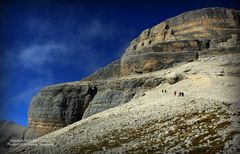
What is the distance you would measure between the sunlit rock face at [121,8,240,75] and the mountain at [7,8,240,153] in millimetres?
168

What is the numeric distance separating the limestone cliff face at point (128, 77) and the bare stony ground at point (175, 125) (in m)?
9.11

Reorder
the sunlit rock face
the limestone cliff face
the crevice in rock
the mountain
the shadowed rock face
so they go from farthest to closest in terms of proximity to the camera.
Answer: the shadowed rock face → the crevice in rock → the sunlit rock face → the limestone cliff face → the mountain

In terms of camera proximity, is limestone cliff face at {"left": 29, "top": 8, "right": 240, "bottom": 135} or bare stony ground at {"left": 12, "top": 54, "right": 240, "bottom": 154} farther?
limestone cliff face at {"left": 29, "top": 8, "right": 240, "bottom": 135}

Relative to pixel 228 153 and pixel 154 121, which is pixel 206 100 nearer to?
pixel 154 121

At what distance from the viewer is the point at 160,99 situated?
4259cm

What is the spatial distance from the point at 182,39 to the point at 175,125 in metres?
40.1

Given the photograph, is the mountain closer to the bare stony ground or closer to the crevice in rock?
the bare stony ground

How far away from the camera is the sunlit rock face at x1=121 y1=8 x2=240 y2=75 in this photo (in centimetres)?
6103

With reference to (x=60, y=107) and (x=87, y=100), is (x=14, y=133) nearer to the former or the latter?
(x=60, y=107)

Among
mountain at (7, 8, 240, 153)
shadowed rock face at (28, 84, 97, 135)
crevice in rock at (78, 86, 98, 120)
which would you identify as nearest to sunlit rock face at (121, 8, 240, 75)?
mountain at (7, 8, 240, 153)

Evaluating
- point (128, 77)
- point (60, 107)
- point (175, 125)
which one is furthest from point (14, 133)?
point (175, 125)

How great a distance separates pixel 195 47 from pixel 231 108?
1340 inches

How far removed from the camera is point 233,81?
43500 mm

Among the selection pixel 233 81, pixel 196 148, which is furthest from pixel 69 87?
pixel 196 148
